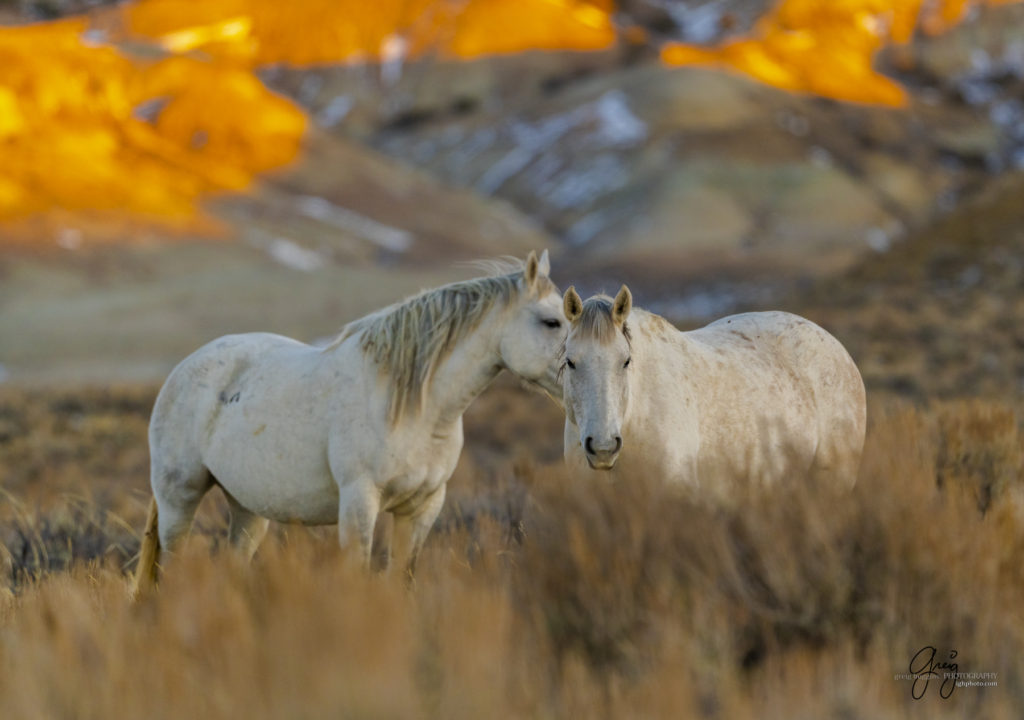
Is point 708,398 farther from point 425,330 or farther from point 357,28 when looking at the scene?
point 357,28

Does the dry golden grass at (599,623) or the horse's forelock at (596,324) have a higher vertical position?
the horse's forelock at (596,324)

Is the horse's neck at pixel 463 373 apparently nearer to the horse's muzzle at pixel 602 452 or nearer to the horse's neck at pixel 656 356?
the horse's neck at pixel 656 356

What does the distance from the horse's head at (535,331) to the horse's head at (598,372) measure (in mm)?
247

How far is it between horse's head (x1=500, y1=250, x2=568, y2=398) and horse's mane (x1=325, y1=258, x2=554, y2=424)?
0.05 metres

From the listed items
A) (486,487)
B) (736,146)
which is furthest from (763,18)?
(486,487)

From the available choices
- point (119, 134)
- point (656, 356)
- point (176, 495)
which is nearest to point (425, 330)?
point (656, 356)

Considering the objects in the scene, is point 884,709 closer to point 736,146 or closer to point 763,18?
point 736,146

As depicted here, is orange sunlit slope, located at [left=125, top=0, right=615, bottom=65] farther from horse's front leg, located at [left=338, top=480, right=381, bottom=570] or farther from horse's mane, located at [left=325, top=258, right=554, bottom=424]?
horse's front leg, located at [left=338, top=480, right=381, bottom=570]

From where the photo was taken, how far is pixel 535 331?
5340mm

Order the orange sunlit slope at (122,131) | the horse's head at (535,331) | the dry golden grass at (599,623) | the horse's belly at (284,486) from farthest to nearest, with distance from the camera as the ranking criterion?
the orange sunlit slope at (122,131) → the horse's belly at (284,486) → the horse's head at (535,331) → the dry golden grass at (599,623)

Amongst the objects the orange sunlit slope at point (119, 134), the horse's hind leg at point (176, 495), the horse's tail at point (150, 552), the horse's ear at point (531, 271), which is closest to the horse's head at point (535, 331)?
the horse's ear at point (531, 271)

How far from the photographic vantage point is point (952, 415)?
7.95m

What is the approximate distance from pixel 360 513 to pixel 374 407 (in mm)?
550

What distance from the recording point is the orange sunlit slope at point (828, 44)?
393 ft
